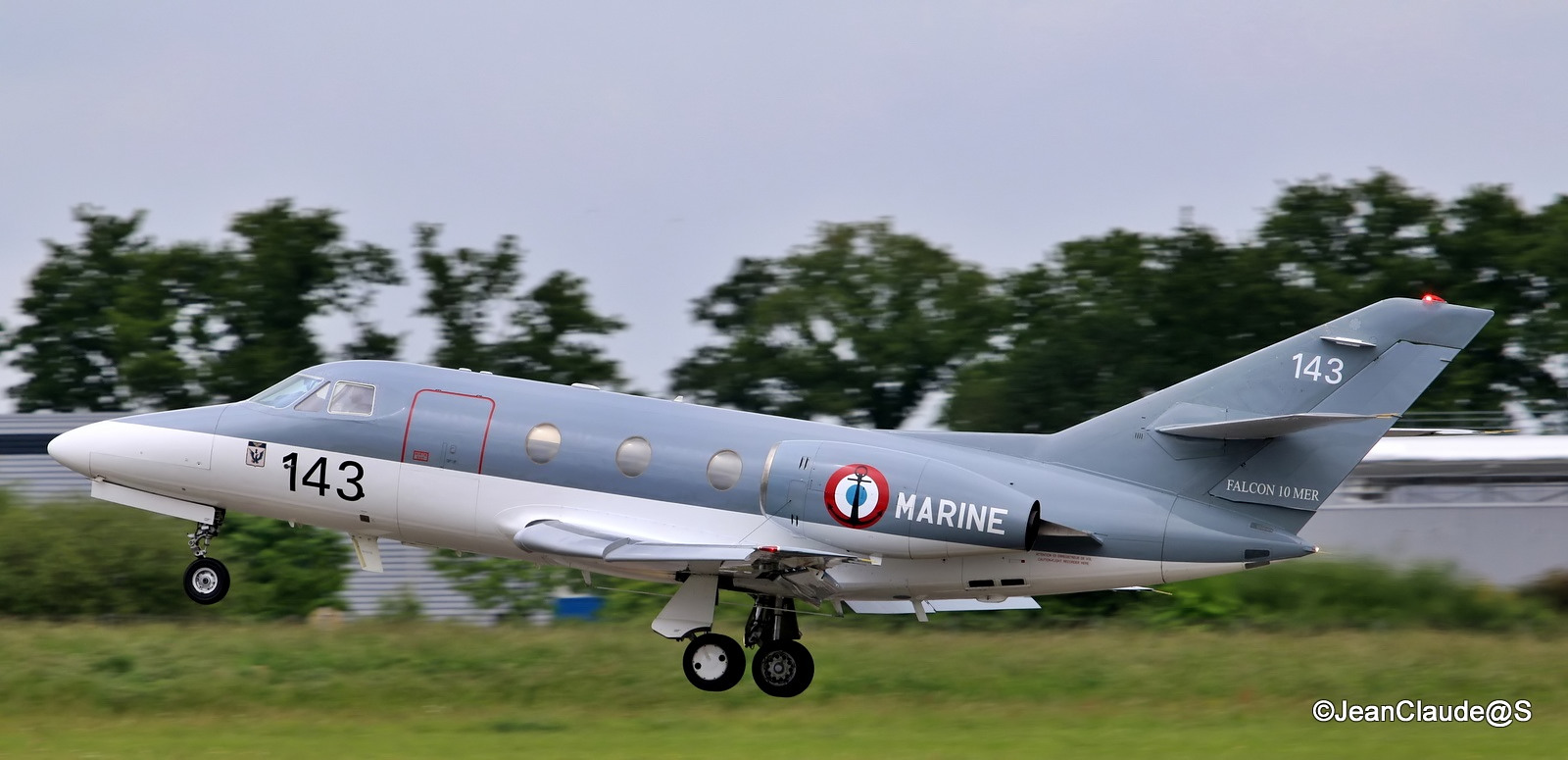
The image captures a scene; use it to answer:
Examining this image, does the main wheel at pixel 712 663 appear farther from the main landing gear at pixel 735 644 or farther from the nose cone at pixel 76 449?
the nose cone at pixel 76 449

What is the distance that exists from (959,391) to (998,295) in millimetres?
Result: 7068

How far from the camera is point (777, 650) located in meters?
19.2

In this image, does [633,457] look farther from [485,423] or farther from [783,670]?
[783,670]

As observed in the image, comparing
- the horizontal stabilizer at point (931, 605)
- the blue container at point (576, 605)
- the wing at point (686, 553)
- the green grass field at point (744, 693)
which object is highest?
the wing at point (686, 553)

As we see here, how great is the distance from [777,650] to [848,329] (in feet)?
107

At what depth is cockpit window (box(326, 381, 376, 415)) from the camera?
18.9m

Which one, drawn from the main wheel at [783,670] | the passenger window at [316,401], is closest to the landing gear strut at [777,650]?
the main wheel at [783,670]

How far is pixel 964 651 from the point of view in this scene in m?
27.4

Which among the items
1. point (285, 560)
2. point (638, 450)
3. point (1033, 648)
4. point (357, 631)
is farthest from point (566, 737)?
point (285, 560)

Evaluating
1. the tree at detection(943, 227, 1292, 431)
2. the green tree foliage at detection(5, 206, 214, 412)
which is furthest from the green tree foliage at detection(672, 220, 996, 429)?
the green tree foliage at detection(5, 206, 214, 412)

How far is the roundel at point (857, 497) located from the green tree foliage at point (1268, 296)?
26534 millimetres

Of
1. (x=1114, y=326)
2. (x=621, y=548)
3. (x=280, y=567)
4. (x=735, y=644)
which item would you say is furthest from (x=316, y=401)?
(x=1114, y=326)

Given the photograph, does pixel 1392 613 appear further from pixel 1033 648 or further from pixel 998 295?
pixel 998 295

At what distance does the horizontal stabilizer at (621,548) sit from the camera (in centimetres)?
1752
